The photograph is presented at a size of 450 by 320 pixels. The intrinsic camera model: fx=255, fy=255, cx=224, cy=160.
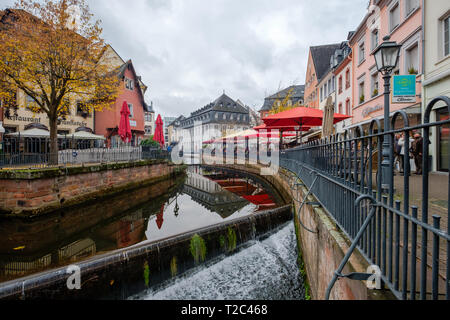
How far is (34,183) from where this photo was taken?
9.08 m

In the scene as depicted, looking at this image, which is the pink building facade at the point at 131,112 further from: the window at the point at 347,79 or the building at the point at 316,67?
the building at the point at 316,67

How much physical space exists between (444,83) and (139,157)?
1678cm

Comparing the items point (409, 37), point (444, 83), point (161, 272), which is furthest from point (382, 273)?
point (409, 37)

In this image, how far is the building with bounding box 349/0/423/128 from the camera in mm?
11906

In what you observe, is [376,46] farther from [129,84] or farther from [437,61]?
[129,84]

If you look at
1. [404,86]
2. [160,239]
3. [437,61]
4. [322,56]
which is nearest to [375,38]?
[437,61]

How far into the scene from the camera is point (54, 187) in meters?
9.87

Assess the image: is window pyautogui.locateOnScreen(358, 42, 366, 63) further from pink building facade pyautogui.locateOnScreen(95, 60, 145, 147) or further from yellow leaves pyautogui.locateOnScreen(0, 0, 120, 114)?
pink building facade pyautogui.locateOnScreen(95, 60, 145, 147)

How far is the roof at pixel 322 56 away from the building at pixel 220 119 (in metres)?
35.2

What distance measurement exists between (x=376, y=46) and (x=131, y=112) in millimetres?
23417

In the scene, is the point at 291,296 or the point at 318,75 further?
the point at 318,75

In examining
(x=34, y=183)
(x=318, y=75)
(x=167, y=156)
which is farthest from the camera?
(x=318, y=75)
